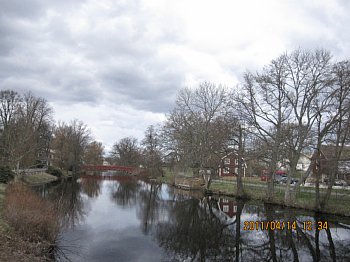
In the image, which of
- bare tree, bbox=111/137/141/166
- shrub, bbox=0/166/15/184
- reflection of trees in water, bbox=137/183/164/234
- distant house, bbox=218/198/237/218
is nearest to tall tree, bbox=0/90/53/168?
shrub, bbox=0/166/15/184

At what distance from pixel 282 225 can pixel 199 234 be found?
20.4 feet

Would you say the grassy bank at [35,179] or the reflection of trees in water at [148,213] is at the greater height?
the grassy bank at [35,179]

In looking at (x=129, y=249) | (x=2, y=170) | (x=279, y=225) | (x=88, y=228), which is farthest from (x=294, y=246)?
(x=2, y=170)

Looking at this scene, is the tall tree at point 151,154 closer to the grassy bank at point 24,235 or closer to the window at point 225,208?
the window at point 225,208

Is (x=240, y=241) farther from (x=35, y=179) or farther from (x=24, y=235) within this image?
(x=35, y=179)

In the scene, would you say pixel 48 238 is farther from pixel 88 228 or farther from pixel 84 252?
pixel 88 228

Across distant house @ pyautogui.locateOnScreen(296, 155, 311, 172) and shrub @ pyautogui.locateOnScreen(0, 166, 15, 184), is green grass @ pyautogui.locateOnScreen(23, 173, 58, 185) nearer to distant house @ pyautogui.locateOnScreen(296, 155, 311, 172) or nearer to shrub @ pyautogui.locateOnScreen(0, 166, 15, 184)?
shrub @ pyautogui.locateOnScreen(0, 166, 15, 184)

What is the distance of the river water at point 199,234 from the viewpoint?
546 inches

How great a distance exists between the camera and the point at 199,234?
18047mm

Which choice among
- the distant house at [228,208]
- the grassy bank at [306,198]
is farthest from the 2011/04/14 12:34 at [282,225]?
the grassy bank at [306,198]

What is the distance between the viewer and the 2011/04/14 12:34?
19.8 metres

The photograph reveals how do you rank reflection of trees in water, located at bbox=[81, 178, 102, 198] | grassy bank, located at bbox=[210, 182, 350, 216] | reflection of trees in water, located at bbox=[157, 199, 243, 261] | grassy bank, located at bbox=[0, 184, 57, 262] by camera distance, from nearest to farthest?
Answer: grassy bank, located at bbox=[0, 184, 57, 262] → reflection of trees in water, located at bbox=[157, 199, 243, 261] → grassy bank, located at bbox=[210, 182, 350, 216] → reflection of trees in water, located at bbox=[81, 178, 102, 198]

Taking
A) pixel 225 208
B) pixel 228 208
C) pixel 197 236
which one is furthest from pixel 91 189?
pixel 197 236

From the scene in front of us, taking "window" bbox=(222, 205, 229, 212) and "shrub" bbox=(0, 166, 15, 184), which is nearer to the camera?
"window" bbox=(222, 205, 229, 212)
